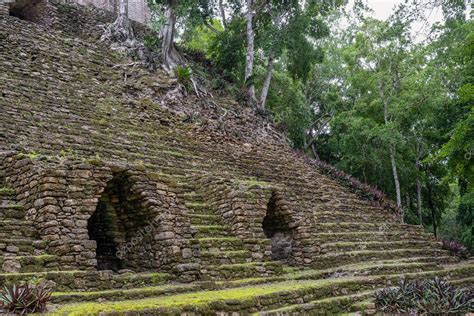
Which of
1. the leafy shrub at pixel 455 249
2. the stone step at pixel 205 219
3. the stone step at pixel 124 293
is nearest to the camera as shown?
the stone step at pixel 124 293

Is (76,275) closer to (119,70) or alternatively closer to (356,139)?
(119,70)

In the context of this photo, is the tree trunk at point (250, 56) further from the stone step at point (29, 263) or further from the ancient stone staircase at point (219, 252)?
the stone step at point (29, 263)

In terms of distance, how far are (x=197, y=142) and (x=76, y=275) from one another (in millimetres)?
6639

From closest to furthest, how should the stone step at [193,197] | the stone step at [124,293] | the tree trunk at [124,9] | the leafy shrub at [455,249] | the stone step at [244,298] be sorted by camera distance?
the stone step at [244,298] → the stone step at [124,293] → the stone step at [193,197] → the leafy shrub at [455,249] → the tree trunk at [124,9]

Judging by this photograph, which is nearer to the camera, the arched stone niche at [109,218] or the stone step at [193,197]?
the arched stone niche at [109,218]

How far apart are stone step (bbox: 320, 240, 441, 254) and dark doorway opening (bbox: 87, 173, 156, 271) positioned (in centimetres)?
375

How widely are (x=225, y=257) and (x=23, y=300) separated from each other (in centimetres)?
356

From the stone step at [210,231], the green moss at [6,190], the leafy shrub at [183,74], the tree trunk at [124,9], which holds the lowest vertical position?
the stone step at [210,231]

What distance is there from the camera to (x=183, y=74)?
45.7 feet

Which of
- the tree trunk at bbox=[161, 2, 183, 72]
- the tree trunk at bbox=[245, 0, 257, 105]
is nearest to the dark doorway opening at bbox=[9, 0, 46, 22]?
the tree trunk at bbox=[161, 2, 183, 72]

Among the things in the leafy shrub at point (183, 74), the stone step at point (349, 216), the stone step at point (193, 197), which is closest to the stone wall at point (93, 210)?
the stone step at point (193, 197)

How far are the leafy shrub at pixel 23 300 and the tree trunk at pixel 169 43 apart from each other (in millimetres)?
10467

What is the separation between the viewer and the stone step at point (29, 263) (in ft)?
16.7

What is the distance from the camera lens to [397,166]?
19.9 m
